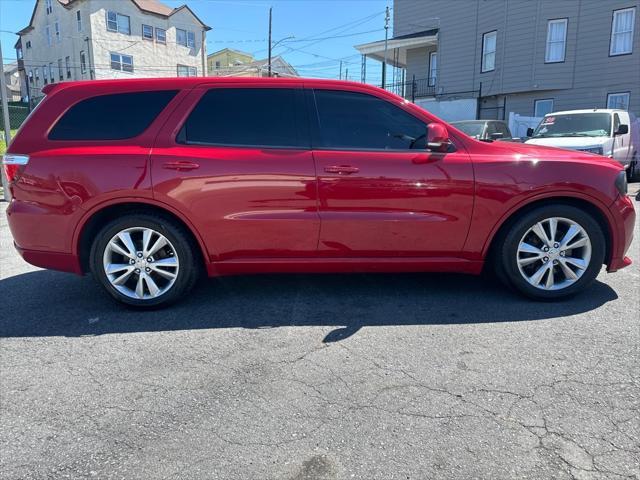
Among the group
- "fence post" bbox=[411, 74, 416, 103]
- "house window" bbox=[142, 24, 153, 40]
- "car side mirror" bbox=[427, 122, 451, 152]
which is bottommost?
"car side mirror" bbox=[427, 122, 451, 152]

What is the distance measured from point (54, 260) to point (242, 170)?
5.48ft

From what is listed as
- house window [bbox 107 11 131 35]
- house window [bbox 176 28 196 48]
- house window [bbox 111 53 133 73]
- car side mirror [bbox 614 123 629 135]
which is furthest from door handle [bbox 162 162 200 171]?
house window [bbox 176 28 196 48]

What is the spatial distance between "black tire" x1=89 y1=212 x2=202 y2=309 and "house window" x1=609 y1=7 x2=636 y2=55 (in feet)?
64.9

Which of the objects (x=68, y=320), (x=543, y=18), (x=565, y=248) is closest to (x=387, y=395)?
(x=565, y=248)

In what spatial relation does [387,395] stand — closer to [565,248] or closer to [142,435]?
[142,435]

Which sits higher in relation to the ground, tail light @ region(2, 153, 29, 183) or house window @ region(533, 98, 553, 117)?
house window @ region(533, 98, 553, 117)

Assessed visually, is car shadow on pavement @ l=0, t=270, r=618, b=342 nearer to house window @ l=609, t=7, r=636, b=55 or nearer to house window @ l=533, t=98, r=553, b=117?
house window @ l=609, t=7, r=636, b=55

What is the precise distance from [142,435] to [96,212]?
2.02 metres

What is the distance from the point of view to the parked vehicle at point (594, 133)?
10398mm

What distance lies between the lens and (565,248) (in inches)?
159

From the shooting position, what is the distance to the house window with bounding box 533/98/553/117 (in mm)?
20078

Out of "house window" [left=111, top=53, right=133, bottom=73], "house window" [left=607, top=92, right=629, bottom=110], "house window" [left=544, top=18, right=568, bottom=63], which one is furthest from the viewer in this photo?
"house window" [left=111, top=53, right=133, bottom=73]

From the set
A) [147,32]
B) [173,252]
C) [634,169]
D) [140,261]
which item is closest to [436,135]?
[173,252]

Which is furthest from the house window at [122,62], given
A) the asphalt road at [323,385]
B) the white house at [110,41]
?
the asphalt road at [323,385]
